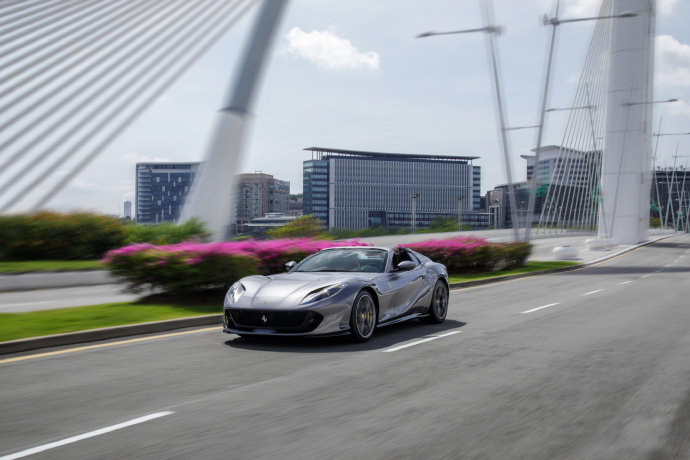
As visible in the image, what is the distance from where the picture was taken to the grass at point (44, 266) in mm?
18484

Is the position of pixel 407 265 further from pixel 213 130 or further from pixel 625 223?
pixel 625 223

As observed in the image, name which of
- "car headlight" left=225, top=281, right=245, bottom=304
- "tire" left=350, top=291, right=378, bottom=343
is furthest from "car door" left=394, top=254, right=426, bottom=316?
"car headlight" left=225, top=281, right=245, bottom=304

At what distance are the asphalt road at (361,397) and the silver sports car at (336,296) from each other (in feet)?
1.04

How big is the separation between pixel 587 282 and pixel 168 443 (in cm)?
2029

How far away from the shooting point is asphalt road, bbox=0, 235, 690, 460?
4410 millimetres

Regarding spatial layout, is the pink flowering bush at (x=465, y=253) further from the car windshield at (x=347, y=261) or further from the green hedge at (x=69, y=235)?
the car windshield at (x=347, y=261)

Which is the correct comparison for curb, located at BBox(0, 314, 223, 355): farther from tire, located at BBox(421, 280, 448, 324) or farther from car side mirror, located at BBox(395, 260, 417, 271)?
tire, located at BBox(421, 280, 448, 324)

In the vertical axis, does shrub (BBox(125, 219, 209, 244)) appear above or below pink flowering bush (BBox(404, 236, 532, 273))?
above

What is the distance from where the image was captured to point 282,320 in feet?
26.9

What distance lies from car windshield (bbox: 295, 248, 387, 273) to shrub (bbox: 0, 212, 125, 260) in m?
12.7

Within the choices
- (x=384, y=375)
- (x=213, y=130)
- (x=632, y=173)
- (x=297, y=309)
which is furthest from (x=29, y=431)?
(x=632, y=173)

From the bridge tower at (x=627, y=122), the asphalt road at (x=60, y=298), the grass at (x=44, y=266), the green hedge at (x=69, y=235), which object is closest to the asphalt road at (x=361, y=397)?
the asphalt road at (x=60, y=298)

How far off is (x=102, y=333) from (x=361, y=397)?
475cm

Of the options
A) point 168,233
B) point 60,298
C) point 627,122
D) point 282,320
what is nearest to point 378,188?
point 627,122
